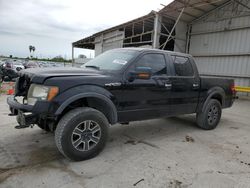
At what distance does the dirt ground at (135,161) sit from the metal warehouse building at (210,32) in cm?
919

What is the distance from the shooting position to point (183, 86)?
4402 mm

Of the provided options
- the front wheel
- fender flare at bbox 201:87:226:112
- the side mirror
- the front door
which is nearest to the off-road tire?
fender flare at bbox 201:87:226:112

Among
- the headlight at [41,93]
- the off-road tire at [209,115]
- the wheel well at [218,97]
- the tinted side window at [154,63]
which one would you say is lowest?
the off-road tire at [209,115]

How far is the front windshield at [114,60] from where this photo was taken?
3656 millimetres

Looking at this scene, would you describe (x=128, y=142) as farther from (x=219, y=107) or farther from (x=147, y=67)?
(x=219, y=107)

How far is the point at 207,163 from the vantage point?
130 inches

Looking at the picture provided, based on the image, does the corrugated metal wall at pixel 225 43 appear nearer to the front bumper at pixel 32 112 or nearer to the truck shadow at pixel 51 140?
Result: the truck shadow at pixel 51 140

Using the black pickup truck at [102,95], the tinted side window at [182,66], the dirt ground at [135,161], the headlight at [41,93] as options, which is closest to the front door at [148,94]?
the black pickup truck at [102,95]

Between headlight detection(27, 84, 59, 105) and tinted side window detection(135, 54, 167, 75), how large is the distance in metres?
1.56

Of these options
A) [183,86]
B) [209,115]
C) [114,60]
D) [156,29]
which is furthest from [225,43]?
[114,60]

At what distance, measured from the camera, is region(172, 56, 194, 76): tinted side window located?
4.37 m

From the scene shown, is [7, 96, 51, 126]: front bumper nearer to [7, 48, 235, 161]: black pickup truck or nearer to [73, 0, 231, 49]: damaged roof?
[7, 48, 235, 161]: black pickup truck

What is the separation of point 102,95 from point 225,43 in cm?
1250

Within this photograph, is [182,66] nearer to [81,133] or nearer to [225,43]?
[81,133]
